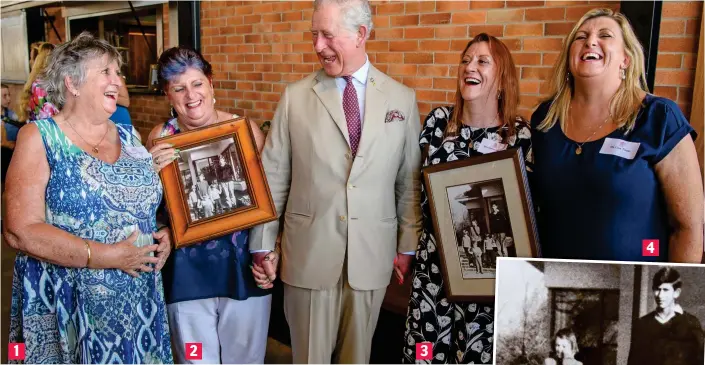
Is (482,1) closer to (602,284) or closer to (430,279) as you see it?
(430,279)

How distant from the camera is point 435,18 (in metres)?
3.50

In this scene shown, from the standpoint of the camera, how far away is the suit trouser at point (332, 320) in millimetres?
2109

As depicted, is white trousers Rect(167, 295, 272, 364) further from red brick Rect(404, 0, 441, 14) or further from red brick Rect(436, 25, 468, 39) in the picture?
red brick Rect(404, 0, 441, 14)

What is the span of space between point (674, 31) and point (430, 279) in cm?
160

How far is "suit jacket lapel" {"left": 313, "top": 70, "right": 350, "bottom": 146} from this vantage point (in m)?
2.00

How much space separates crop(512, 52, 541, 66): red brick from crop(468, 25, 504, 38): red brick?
159mm

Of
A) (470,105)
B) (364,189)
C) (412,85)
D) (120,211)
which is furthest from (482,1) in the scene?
(120,211)

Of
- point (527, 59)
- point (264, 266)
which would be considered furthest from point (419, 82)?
point (264, 266)

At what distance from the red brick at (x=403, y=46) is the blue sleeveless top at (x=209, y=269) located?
1909mm

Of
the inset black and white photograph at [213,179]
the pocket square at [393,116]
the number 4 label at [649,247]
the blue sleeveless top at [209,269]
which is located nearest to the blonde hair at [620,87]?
the number 4 label at [649,247]

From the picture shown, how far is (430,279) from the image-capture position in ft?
6.57

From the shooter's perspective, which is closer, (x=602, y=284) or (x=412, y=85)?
(x=602, y=284)

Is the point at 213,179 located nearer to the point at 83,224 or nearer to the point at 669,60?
the point at 83,224

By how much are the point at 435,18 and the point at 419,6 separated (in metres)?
0.16
